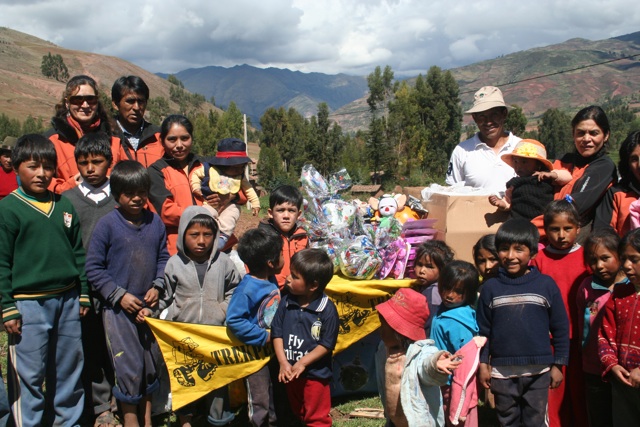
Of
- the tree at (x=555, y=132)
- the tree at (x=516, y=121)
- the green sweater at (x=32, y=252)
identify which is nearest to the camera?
the green sweater at (x=32, y=252)

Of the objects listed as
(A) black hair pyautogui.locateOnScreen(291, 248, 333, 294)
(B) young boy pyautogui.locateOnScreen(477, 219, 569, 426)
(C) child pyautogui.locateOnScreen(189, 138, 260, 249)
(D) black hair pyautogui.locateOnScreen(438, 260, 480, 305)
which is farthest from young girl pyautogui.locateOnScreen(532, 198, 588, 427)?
A: (C) child pyautogui.locateOnScreen(189, 138, 260, 249)

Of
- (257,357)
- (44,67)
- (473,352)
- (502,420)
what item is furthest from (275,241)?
(44,67)

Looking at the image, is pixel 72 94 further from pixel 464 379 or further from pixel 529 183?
pixel 529 183

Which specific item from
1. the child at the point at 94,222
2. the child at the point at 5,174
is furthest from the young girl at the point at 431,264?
the child at the point at 5,174

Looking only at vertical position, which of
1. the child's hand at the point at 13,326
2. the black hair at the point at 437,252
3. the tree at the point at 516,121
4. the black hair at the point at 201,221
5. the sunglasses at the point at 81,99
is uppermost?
the tree at the point at 516,121

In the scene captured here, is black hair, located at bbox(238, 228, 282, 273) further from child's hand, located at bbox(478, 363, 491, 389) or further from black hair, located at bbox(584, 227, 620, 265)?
black hair, located at bbox(584, 227, 620, 265)

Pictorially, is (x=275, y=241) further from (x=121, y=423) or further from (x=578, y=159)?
(x=578, y=159)

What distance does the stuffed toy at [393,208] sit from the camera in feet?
13.4

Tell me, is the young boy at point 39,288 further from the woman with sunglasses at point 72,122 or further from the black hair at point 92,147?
→ the woman with sunglasses at point 72,122

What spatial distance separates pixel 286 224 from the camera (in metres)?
3.62

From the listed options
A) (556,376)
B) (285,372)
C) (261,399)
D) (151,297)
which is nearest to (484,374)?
(556,376)

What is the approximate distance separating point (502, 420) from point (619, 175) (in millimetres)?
2042

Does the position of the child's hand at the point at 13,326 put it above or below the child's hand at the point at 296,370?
above

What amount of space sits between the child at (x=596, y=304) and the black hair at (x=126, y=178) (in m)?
2.85
